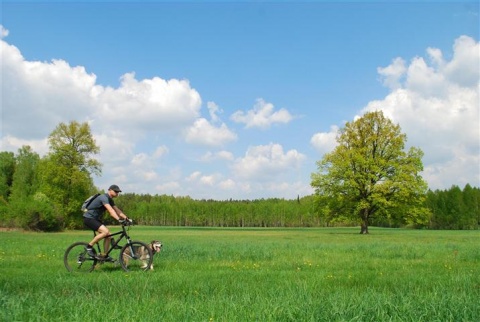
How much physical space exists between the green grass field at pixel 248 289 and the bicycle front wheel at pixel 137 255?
1.42 ft

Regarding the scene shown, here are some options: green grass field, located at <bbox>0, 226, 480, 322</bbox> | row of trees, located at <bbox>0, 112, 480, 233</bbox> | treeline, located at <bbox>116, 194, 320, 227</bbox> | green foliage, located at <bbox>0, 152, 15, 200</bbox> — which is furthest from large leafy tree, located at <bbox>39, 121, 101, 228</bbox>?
treeline, located at <bbox>116, 194, 320, 227</bbox>

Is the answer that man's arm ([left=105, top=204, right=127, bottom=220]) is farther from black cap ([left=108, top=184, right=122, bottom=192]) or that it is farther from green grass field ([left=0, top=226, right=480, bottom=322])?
green grass field ([left=0, top=226, right=480, bottom=322])

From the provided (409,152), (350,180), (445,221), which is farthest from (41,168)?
(445,221)

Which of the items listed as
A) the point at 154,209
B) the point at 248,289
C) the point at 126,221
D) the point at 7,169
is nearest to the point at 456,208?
the point at 7,169

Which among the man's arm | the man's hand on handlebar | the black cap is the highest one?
the black cap

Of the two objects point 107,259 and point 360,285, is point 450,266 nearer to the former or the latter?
point 360,285

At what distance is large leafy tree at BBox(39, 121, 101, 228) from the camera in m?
57.5

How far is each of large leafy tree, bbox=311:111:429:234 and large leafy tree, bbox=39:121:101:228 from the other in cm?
3270

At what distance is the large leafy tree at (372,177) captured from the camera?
1753 inches

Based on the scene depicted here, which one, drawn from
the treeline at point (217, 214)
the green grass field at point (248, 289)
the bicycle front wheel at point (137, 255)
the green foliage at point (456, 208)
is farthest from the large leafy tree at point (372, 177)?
the treeline at point (217, 214)

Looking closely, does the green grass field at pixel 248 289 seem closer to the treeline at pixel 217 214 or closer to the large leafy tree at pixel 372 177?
the large leafy tree at pixel 372 177

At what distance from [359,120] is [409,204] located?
1103cm

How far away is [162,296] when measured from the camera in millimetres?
7668

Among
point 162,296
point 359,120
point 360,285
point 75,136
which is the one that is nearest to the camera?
point 162,296
